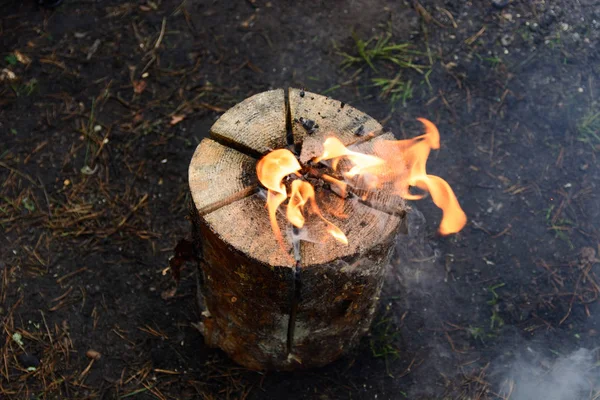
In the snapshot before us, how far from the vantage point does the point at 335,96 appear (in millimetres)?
4203

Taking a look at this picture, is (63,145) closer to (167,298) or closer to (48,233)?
(48,233)

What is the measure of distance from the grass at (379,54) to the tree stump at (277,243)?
179cm

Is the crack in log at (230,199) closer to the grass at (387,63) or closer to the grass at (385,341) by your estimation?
the grass at (385,341)

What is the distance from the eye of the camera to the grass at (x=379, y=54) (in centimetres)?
432

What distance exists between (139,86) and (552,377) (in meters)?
3.29

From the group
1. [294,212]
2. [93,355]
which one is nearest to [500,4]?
[294,212]

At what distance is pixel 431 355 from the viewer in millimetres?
3352

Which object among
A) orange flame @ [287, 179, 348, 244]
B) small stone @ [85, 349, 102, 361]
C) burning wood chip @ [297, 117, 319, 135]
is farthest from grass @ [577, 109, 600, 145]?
small stone @ [85, 349, 102, 361]

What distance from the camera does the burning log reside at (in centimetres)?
226

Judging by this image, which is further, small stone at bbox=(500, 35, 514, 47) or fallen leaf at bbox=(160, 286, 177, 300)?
small stone at bbox=(500, 35, 514, 47)

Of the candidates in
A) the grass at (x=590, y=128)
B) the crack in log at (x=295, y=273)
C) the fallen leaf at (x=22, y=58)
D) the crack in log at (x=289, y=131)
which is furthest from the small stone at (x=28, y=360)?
the grass at (x=590, y=128)

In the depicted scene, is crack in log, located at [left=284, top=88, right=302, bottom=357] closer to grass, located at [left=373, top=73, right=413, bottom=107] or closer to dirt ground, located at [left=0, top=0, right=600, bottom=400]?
dirt ground, located at [left=0, top=0, right=600, bottom=400]

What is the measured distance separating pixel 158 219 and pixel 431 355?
1.87 meters

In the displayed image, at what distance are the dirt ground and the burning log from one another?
84 centimetres
